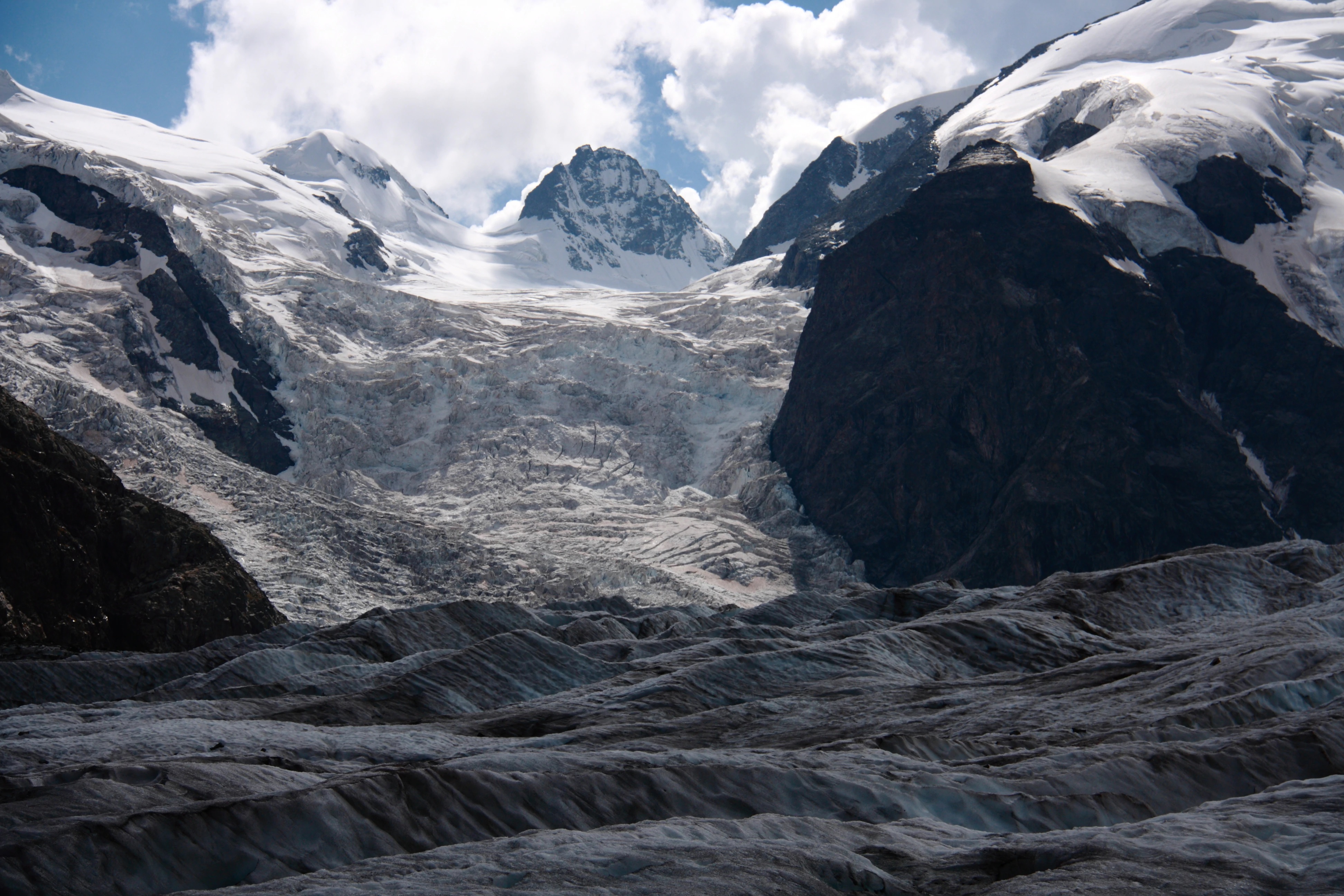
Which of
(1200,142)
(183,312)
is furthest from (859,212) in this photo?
(183,312)

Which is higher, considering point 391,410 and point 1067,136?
point 1067,136

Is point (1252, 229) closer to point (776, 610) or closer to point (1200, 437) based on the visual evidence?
point (1200, 437)

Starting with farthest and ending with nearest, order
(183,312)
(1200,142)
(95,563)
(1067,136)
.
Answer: (1067,136) → (183,312) → (1200,142) → (95,563)

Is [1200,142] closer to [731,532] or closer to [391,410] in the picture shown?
[731,532]

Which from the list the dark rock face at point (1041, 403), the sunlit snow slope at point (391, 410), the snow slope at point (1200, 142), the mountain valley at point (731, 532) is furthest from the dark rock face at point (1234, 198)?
the sunlit snow slope at point (391, 410)

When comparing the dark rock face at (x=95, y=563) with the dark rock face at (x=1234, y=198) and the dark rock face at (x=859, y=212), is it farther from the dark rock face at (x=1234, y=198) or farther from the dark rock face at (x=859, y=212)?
the dark rock face at (x=859, y=212)

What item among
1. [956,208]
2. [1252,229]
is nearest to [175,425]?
[956,208]
